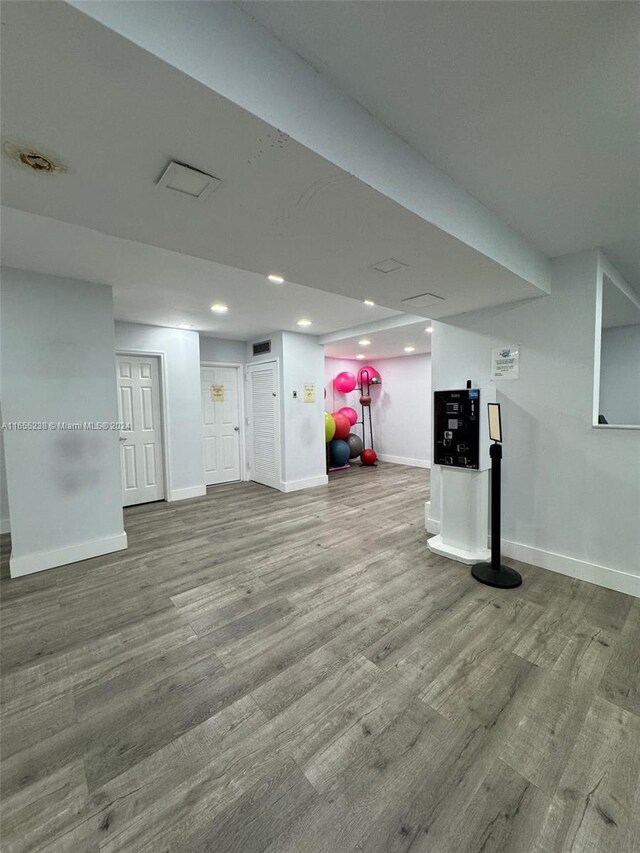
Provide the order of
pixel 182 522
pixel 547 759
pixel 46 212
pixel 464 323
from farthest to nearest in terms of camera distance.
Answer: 1. pixel 182 522
2. pixel 464 323
3. pixel 46 212
4. pixel 547 759

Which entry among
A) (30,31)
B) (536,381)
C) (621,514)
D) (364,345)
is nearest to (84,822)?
(30,31)

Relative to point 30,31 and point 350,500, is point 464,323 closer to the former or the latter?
point 350,500

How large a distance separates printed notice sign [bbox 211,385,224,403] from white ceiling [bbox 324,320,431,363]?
1.96m

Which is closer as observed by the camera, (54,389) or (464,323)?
(54,389)

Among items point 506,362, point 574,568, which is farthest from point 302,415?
point 574,568

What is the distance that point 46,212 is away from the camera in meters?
1.50

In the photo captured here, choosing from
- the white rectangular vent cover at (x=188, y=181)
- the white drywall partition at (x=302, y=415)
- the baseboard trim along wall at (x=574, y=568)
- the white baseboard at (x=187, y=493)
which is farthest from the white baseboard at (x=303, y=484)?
the white rectangular vent cover at (x=188, y=181)

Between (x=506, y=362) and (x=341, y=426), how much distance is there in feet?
13.4

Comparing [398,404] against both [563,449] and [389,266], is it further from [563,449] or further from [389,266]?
[389,266]

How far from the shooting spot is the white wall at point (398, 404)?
6.98 meters

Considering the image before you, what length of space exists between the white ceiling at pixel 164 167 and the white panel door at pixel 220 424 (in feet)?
11.7

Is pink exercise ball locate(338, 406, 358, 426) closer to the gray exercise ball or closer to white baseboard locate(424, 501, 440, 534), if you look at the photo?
the gray exercise ball

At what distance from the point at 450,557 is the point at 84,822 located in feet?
8.78

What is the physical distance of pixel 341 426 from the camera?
6.87 metres
